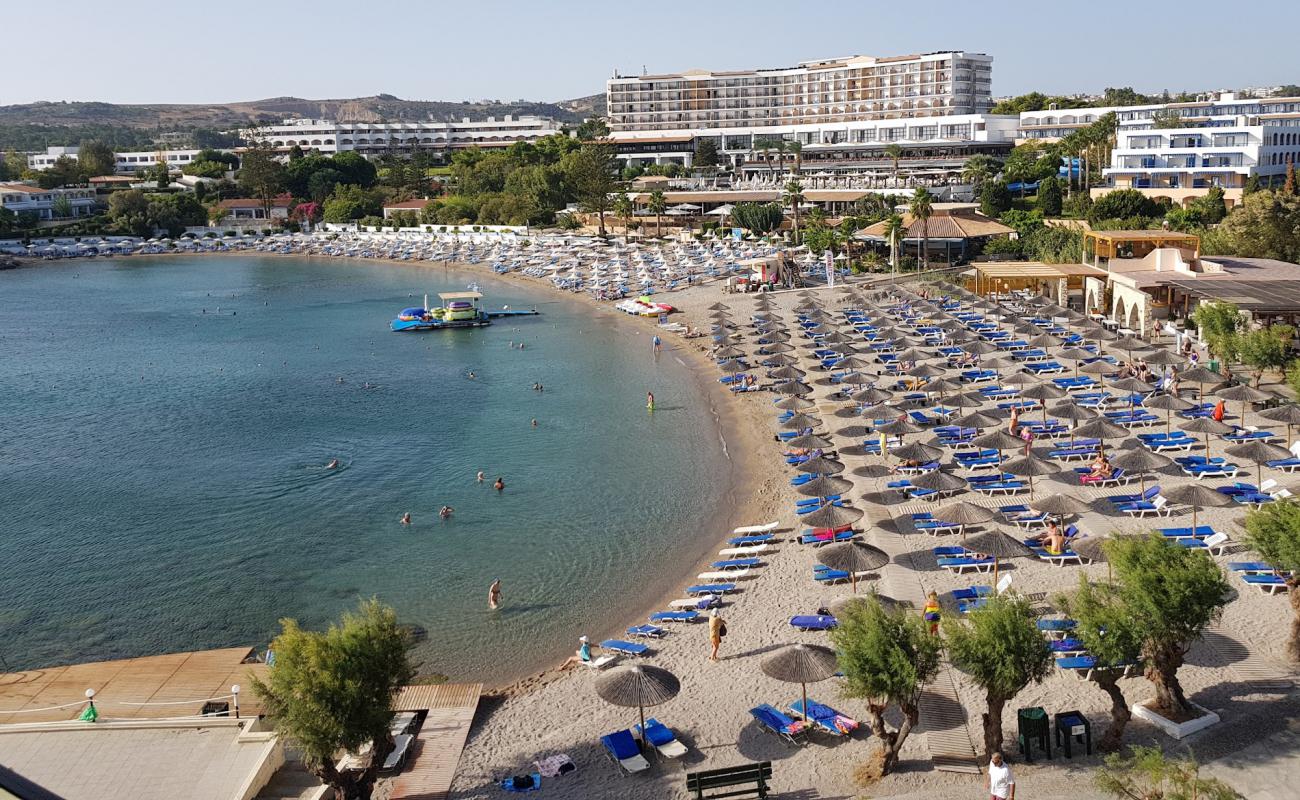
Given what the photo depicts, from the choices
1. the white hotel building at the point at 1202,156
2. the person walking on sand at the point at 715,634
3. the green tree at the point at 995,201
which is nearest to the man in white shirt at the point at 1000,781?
the person walking on sand at the point at 715,634

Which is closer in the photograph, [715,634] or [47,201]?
[715,634]

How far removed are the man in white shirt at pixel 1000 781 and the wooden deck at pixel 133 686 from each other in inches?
367

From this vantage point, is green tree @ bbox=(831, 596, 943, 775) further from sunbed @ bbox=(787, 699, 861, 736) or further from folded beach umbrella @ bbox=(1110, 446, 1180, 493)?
folded beach umbrella @ bbox=(1110, 446, 1180, 493)

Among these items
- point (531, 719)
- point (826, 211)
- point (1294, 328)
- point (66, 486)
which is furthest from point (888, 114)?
point (531, 719)

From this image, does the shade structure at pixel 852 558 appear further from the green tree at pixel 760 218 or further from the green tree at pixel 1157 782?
the green tree at pixel 760 218

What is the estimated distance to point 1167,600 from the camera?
12.2 meters

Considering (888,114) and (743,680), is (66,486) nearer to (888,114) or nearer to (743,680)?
(743,680)

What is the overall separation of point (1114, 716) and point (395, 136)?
6346 inches

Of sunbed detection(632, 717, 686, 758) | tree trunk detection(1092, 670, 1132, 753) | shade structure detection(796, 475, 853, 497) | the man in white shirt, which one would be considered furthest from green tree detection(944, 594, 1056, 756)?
shade structure detection(796, 475, 853, 497)

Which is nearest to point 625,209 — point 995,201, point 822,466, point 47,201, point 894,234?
point 995,201

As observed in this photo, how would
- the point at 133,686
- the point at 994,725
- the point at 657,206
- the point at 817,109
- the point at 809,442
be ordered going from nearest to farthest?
the point at 994,725
the point at 133,686
the point at 809,442
the point at 657,206
the point at 817,109

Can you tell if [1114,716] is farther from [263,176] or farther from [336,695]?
[263,176]

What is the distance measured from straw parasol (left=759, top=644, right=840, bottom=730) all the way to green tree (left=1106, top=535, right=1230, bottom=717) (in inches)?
144

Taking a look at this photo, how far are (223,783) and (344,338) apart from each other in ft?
141
